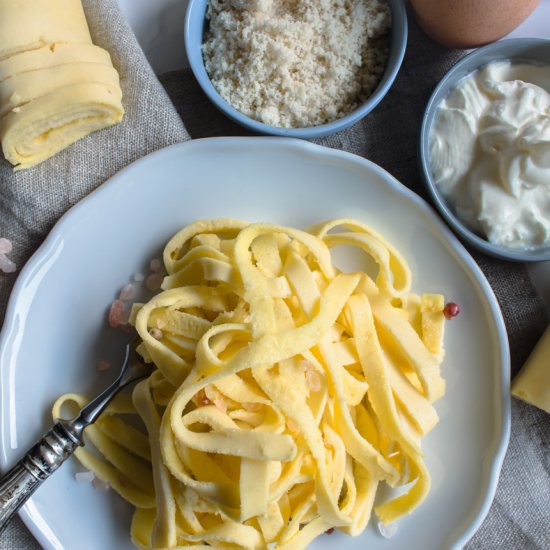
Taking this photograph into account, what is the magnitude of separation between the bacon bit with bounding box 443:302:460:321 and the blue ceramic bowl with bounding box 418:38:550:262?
0.13m

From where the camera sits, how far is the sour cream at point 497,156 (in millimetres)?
1380

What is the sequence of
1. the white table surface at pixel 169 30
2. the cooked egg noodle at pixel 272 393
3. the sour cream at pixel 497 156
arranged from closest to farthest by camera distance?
the cooked egg noodle at pixel 272 393 < the sour cream at pixel 497 156 < the white table surface at pixel 169 30

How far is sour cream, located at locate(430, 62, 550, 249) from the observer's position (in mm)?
1380

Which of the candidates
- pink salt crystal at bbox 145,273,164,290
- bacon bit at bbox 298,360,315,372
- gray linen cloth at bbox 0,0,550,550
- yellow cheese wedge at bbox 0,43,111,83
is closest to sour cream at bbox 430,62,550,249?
gray linen cloth at bbox 0,0,550,550

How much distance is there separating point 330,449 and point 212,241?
486mm

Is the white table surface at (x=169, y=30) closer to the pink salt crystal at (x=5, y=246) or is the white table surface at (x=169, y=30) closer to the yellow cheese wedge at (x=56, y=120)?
the yellow cheese wedge at (x=56, y=120)

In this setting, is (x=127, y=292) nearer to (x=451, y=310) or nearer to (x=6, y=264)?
(x=6, y=264)

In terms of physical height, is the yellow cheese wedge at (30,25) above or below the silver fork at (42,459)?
above

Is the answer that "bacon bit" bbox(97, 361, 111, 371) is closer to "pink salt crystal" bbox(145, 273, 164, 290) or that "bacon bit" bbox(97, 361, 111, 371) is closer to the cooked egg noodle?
the cooked egg noodle

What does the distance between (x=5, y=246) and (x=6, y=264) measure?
0.04 meters

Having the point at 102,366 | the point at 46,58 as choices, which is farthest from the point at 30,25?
the point at 102,366

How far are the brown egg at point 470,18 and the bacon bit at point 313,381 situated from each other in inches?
30.5

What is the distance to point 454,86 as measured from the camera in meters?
1.49

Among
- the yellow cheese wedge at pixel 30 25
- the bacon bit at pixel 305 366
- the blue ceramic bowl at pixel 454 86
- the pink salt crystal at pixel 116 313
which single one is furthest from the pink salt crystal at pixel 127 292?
the blue ceramic bowl at pixel 454 86
